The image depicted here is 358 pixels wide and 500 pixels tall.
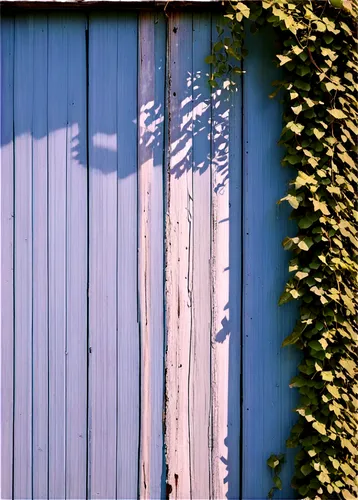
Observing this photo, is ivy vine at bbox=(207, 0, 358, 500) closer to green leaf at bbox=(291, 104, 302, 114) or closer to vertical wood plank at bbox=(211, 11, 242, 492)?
green leaf at bbox=(291, 104, 302, 114)

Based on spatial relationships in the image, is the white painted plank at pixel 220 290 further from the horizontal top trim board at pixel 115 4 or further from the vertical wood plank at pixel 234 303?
the horizontal top trim board at pixel 115 4

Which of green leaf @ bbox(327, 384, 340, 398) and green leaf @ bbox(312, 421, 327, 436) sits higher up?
green leaf @ bbox(327, 384, 340, 398)

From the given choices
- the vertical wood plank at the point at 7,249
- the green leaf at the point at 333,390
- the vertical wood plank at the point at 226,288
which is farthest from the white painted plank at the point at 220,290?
the vertical wood plank at the point at 7,249

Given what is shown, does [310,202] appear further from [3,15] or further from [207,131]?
[3,15]

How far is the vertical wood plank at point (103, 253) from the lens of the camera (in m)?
2.16

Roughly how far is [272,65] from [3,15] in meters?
1.26

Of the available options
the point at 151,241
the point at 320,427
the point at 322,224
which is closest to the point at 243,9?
the point at 322,224

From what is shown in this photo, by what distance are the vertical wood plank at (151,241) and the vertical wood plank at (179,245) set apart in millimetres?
38

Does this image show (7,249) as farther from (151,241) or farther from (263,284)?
(263,284)

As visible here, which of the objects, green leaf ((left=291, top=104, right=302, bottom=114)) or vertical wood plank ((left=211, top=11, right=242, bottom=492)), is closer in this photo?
green leaf ((left=291, top=104, right=302, bottom=114))

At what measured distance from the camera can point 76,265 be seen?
7.13ft

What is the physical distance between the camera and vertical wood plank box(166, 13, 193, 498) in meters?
2.14

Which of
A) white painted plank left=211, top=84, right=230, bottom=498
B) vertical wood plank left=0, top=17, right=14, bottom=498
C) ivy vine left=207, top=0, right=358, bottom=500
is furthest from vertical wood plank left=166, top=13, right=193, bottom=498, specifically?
vertical wood plank left=0, top=17, right=14, bottom=498

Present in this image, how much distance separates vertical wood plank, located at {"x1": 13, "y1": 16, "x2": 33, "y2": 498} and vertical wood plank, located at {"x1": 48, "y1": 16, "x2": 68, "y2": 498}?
0.32ft
